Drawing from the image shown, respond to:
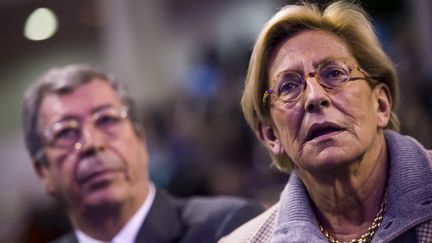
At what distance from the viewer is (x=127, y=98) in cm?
344

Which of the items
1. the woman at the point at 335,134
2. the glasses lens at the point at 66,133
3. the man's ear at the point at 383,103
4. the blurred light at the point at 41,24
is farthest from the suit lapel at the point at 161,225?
the blurred light at the point at 41,24

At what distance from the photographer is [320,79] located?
2367mm

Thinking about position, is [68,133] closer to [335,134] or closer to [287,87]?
[287,87]

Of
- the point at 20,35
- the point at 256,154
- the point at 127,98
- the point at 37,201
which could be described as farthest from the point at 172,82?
the point at 127,98

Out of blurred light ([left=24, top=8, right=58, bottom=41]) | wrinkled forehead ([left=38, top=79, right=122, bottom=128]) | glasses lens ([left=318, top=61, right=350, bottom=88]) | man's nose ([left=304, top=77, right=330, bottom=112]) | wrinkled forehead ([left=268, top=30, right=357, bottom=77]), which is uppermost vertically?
wrinkled forehead ([left=268, top=30, right=357, bottom=77])

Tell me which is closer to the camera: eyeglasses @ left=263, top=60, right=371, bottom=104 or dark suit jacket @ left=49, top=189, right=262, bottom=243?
eyeglasses @ left=263, top=60, right=371, bottom=104

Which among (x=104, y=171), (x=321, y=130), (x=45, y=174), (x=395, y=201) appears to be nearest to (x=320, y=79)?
(x=321, y=130)

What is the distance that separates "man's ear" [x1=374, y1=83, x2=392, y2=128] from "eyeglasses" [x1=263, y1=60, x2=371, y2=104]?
81 mm

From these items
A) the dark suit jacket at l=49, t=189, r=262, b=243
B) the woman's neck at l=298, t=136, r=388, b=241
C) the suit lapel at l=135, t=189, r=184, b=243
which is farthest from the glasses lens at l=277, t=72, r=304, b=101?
the suit lapel at l=135, t=189, r=184, b=243

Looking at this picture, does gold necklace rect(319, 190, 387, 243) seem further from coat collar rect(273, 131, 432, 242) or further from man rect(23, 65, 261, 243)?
man rect(23, 65, 261, 243)

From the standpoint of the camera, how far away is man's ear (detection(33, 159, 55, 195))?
134 inches

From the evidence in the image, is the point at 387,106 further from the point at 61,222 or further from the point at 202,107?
the point at 61,222

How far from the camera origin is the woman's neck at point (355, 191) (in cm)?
237

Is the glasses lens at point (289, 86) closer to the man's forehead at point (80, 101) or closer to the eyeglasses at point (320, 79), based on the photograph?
the eyeglasses at point (320, 79)
